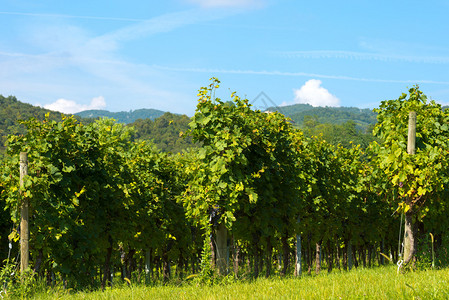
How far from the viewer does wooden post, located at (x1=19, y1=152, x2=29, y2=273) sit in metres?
10.8

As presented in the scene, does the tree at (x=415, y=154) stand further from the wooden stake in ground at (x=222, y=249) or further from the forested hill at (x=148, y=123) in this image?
the forested hill at (x=148, y=123)

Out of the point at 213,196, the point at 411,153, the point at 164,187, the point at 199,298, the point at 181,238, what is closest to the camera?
the point at 199,298

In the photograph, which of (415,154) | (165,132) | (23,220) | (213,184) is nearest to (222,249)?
(213,184)

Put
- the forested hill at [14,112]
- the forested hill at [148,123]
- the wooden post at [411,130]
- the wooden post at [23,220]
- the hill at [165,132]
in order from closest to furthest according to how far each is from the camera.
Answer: the wooden post at [411,130]
the wooden post at [23,220]
the forested hill at [14,112]
the forested hill at [148,123]
the hill at [165,132]

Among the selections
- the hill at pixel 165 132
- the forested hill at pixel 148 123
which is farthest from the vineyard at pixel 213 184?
the hill at pixel 165 132

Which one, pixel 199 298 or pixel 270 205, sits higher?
pixel 270 205

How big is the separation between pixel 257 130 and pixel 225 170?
64.6 inches

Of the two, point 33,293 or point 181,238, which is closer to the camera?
point 33,293

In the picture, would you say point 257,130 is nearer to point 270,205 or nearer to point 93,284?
point 270,205

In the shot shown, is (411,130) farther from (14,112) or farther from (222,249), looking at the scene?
(14,112)

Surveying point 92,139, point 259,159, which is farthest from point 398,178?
point 92,139

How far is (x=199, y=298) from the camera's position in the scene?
7281mm

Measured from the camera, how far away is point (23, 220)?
10875mm

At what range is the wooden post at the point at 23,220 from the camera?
10750 millimetres
